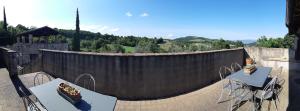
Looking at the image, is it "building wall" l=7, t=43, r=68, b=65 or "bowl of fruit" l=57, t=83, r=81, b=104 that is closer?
"bowl of fruit" l=57, t=83, r=81, b=104

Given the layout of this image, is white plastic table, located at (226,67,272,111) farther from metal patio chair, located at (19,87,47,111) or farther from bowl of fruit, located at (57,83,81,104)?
metal patio chair, located at (19,87,47,111)

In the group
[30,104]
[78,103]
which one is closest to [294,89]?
[78,103]

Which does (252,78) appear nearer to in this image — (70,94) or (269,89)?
(269,89)

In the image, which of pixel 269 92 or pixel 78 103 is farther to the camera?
pixel 269 92

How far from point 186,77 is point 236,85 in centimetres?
151

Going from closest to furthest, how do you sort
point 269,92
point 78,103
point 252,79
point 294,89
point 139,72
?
1. point 78,103
2. point 269,92
3. point 252,79
4. point 139,72
5. point 294,89

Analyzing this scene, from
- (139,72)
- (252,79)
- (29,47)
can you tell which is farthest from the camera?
(29,47)

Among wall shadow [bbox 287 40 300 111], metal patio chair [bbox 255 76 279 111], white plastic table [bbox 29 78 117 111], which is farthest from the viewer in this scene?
wall shadow [bbox 287 40 300 111]

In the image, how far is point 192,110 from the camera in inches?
169

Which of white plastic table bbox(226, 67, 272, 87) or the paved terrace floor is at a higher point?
white plastic table bbox(226, 67, 272, 87)

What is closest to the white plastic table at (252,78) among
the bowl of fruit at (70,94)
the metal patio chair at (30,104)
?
the bowl of fruit at (70,94)

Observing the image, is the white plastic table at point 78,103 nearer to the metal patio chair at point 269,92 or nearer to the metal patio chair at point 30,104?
the metal patio chair at point 30,104

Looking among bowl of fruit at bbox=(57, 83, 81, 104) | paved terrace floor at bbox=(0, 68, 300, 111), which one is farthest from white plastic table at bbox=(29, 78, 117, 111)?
paved terrace floor at bbox=(0, 68, 300, 111)

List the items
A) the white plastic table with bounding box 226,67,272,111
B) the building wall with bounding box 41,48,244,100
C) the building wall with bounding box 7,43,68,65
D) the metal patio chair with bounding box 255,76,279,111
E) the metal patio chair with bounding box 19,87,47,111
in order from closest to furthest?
the metal patio chair with bounding box 19,87,47,111
the metal patio chair with bounding box 255,76,279,111
the white plastic table with bounding box 226,67,272,111
the building wall with bounding box 41,48,244,100
the building wall with bounding box 7,43,68,65
